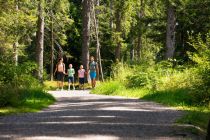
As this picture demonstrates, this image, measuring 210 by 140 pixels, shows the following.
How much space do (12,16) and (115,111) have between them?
1192 centimetres

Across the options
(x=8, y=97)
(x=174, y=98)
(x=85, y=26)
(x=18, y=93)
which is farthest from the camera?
(x=85, y=26)

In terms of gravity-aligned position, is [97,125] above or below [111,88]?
below

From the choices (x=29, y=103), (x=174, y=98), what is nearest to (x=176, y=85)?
(x=174, y=98)

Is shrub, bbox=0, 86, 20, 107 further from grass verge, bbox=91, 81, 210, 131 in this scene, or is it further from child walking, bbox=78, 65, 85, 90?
child walking, bbox=78, 65, 85, 90

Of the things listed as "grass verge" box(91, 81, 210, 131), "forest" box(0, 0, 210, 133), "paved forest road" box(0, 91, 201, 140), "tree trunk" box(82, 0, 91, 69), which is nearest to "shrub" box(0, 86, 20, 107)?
"forest" box(0, 0, 210, 133)

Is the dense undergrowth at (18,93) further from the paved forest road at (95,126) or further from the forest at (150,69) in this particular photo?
the paved forest road at (95,126)

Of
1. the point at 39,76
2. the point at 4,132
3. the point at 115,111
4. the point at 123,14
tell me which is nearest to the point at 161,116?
the point at 115,111

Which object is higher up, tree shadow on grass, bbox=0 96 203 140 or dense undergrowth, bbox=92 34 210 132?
dense undergrowth, bbox=92 34 210 132

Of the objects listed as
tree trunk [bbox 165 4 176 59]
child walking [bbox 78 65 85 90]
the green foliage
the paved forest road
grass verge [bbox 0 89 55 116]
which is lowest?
the paved forest road

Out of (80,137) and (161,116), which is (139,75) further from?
(80,137)

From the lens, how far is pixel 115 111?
1255 cm

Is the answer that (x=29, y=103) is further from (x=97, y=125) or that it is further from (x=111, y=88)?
(x=111, y=88)

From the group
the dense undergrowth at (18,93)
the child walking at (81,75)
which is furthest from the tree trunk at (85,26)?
the dense undergrowth at (18,93)

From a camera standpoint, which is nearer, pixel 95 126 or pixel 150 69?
pixel 95 126
